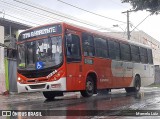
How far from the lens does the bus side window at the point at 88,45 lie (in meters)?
15.5

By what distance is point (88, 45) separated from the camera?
15867 millimetres

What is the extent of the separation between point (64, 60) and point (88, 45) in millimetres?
2157

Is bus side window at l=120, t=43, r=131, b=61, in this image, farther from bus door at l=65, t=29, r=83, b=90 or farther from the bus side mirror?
the bus side mirror

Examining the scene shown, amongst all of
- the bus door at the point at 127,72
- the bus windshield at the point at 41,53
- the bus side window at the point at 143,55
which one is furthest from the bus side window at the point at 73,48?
the bus side window at the point at 143,55

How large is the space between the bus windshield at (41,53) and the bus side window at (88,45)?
1639 millimetres

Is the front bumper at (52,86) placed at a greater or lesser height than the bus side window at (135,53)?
lesser

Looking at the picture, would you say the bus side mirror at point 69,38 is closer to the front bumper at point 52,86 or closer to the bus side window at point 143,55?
the front bumper at point 52,86

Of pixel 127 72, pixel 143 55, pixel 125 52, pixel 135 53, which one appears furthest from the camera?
pixel 143 55

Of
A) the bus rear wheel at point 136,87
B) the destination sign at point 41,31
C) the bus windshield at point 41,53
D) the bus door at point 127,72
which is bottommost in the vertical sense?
the bus rear wheel at point 136,87

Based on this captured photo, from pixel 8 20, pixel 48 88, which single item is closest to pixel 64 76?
pixel 48 88

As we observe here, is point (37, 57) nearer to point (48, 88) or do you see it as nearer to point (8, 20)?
point (48, 88)

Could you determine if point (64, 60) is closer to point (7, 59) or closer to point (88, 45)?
point (88, 45)

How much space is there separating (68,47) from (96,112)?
5118 millimetres

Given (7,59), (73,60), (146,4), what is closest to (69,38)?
(73,60)
